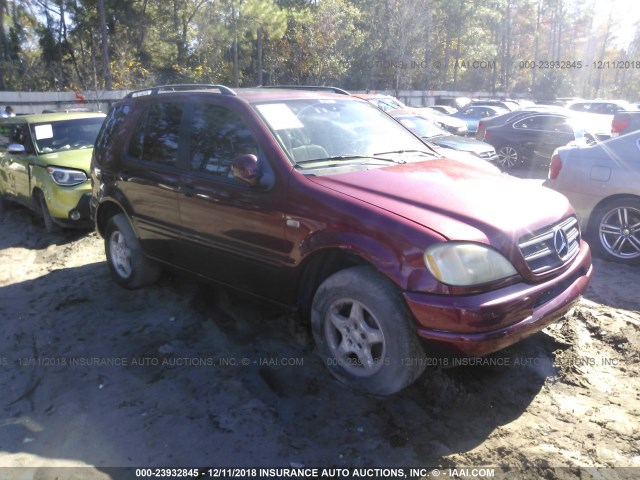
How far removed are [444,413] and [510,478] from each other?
592 mm

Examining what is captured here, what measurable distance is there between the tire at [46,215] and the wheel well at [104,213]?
2354 millimetres

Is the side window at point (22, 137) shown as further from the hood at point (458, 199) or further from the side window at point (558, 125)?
the side window at point (558, 125)

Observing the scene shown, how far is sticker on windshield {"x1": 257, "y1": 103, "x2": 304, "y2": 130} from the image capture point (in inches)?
151

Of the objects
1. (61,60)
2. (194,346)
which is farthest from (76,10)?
(194,346)

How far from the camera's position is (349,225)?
320 centimetres

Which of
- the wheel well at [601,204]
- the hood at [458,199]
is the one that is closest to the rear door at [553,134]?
the wheel well at [601,204]

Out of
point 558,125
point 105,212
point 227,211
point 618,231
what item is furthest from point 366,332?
point 558,125

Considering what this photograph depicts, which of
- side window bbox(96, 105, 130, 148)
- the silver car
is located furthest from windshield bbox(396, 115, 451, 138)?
side window bbox(96, 105, 130, 148)

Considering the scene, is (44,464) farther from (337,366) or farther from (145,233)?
(145,233)

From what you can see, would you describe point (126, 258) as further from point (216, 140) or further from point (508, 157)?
point (508, 157)

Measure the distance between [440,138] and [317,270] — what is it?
833cm

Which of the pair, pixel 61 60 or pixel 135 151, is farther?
pixel 61 60

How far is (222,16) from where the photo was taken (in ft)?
80.5

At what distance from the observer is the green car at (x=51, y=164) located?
23.8 feet
